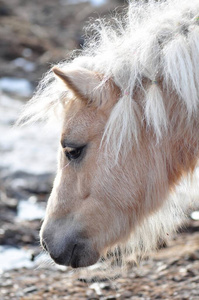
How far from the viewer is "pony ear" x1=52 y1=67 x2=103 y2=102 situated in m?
2.67

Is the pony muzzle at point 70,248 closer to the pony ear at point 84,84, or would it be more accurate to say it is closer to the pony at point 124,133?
the pony at point 124,133

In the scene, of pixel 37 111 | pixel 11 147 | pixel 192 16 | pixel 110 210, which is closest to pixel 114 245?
pixel 110 210

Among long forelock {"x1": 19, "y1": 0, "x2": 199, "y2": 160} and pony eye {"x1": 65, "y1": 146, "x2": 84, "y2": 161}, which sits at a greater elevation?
long forelock {"x1": 19, "y1": 0, "x2": 199, "y2": 160}

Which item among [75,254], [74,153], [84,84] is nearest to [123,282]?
[75,254]

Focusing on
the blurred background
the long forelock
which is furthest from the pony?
the blurred background

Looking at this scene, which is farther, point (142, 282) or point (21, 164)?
point (21, 164)

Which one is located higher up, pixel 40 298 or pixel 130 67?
pixel 130 67

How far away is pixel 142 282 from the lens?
149 inches

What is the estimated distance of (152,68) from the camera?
8.86 feet

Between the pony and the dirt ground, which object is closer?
→ the pony

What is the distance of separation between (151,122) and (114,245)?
0.76m

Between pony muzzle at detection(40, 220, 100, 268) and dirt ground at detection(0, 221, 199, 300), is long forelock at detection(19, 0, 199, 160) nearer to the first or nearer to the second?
pony muzzle at detection(40, 220, 100, 268)

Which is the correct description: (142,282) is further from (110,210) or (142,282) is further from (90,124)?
(90,124)

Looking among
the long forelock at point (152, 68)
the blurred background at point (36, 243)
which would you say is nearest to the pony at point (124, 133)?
the long forelock at point (152, 68)
